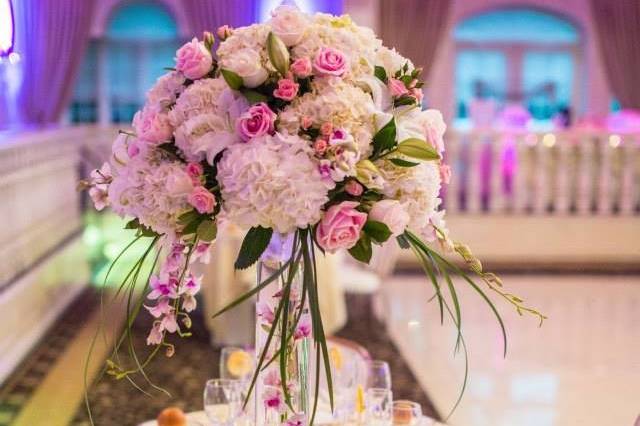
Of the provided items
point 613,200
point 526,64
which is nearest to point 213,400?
point 613,200

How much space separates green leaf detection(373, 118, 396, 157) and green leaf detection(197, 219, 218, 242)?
0.30 m

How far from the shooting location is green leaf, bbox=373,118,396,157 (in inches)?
59.3

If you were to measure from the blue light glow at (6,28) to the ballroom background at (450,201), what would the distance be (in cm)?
1

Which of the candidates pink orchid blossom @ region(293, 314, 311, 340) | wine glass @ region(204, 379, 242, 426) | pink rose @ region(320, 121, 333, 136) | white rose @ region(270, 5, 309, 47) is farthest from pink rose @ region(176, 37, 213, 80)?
wine glass @ region(204, 379, 242, 426)

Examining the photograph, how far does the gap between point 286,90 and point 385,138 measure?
7.2 inches

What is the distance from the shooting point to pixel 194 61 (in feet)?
5.10

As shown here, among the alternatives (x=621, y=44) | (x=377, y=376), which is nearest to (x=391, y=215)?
(x=377, y=376)

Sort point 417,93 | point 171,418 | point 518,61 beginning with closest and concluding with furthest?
point 417,93, point 171,418, point 518,61

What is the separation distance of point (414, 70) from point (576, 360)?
407cm

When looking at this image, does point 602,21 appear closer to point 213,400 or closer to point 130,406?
point 130,406

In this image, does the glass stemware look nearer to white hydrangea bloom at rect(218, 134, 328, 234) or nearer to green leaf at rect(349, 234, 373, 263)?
green leaf at rect(349, 234, 373, 263)

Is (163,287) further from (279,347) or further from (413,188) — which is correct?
(413,188)

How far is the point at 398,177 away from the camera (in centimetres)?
155

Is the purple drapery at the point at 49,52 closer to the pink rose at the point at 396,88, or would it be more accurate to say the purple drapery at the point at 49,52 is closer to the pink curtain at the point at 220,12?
the pink curtain at the point at 220,12
